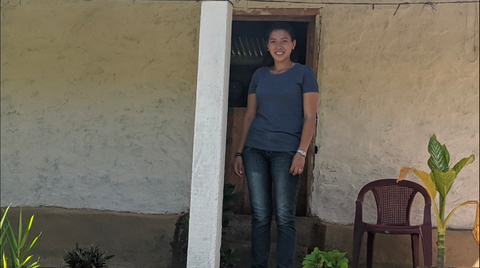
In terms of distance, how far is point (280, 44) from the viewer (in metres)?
3.97

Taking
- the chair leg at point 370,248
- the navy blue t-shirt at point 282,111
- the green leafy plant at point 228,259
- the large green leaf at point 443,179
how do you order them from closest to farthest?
1. the large green leaf at point 443,179
2. the navy blue t-shirt at point 282,111
3. the green leafy plant at point 228,259
4. the chair leg at point 370,248

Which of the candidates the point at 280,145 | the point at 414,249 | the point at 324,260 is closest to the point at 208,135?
the point at 280,145

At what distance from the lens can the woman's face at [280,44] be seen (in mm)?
3971

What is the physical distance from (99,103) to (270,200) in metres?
2.14

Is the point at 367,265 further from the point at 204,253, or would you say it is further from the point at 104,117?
the point at 104,117

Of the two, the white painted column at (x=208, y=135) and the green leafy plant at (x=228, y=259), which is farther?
the green leafy plant at (x=228, y=259)

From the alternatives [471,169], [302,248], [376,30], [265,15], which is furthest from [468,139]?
[265,15]

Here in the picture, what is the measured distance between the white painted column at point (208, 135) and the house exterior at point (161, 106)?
1962 millimetres

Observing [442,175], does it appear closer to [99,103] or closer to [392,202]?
[392,202]

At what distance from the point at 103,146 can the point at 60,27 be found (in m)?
1.16

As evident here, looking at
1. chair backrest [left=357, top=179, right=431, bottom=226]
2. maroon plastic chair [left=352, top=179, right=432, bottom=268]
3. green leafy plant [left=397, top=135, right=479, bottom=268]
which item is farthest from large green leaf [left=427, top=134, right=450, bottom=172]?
chair backrest [left=357, top=179, right=431, bottom=226]

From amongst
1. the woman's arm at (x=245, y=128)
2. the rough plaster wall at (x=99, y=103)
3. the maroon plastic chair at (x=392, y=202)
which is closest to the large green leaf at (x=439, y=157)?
the maroon plastic chair at (x=392, y=202)

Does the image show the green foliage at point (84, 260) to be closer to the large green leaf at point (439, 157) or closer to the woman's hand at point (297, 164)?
the woman's hand at point (297, 164)

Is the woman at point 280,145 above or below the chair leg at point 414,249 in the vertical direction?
above
